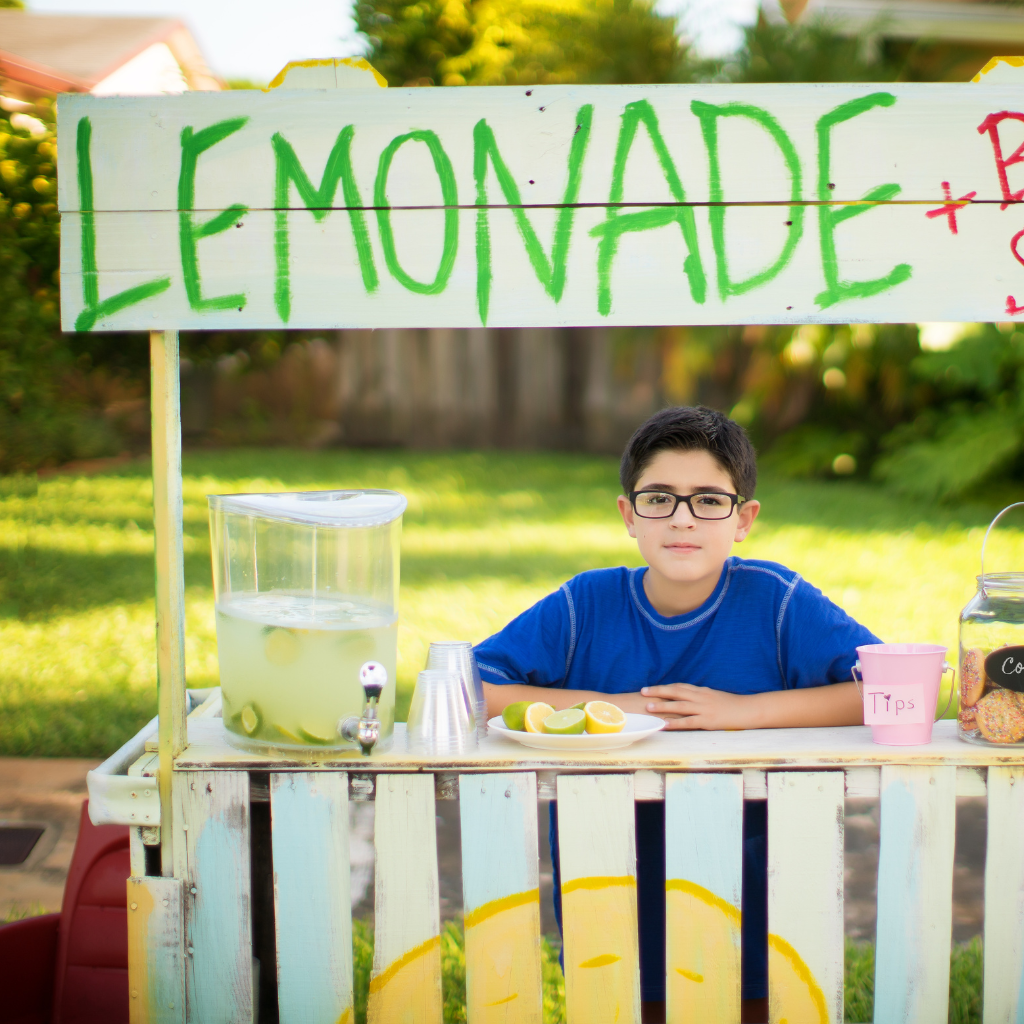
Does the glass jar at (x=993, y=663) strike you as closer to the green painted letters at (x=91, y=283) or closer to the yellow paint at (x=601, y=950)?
the yellow paint at (x=601, y=950)

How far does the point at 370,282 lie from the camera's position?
1625 mm

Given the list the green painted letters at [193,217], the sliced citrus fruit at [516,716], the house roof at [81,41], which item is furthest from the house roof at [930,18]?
the sliced citrus fruit at [516,716]

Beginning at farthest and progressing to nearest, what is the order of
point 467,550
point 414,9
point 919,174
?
point 414,9 < point 467,550 < point 919,174

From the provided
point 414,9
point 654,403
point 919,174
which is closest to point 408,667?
point 919,174

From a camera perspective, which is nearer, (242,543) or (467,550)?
(242,543)

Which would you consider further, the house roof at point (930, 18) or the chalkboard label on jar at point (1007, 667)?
the house roof at point (930, 18)

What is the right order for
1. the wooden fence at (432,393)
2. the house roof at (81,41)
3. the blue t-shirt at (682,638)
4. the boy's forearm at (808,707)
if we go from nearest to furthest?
the boy's forearm at (808,707) → the blue t-shirt at (682,638) → the house roof at (81,41) → the wooden fence at (432,393)

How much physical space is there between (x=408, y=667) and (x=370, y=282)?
2932 millimetres

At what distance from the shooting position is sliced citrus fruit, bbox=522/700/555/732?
5.58 feet

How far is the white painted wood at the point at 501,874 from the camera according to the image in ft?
5.34

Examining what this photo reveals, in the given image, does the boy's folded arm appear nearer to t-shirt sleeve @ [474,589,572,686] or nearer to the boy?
the boy

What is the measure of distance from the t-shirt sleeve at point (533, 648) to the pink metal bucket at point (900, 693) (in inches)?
21.5

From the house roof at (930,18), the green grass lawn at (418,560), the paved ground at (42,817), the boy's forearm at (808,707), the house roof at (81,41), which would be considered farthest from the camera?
the house roof at (930,18)

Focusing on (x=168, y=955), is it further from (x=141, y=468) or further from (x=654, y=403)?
(x=654, y=403)
